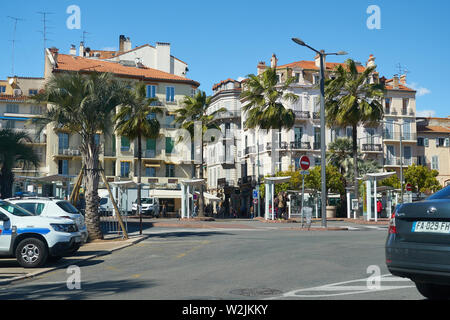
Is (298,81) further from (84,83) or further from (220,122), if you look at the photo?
(84,83)

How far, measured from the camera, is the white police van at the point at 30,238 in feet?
40.7

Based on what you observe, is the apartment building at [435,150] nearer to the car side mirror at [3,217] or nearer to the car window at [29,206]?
the car window at [29,206]

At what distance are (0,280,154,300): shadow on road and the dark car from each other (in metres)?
4.03

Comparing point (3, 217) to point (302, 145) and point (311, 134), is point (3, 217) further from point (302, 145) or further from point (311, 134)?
point (311, 134)

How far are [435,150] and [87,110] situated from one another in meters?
63.5

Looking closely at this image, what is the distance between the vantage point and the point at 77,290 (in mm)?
8820

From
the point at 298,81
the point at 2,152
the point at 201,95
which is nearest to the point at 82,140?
the point at 2,152

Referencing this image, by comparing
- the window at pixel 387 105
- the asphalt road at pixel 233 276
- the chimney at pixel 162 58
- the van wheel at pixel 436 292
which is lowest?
the asphalt road at pixel 233 276

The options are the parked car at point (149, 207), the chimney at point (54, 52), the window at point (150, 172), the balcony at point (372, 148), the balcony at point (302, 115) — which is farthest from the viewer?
the balcony at point (372, 148)

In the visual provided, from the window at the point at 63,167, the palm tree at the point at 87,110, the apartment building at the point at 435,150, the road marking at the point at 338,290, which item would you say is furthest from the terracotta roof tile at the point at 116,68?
the road marking at the point at 338,290

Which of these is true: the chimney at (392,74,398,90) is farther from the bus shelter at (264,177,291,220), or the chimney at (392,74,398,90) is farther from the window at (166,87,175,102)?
the bus shelter at (264,177,291,220)

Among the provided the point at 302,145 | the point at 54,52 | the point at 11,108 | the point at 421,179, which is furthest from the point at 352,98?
the point at 11,108

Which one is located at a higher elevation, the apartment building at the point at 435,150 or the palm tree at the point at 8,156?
the apartment building at the point at 435,150

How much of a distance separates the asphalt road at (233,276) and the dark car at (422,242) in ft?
4.09
